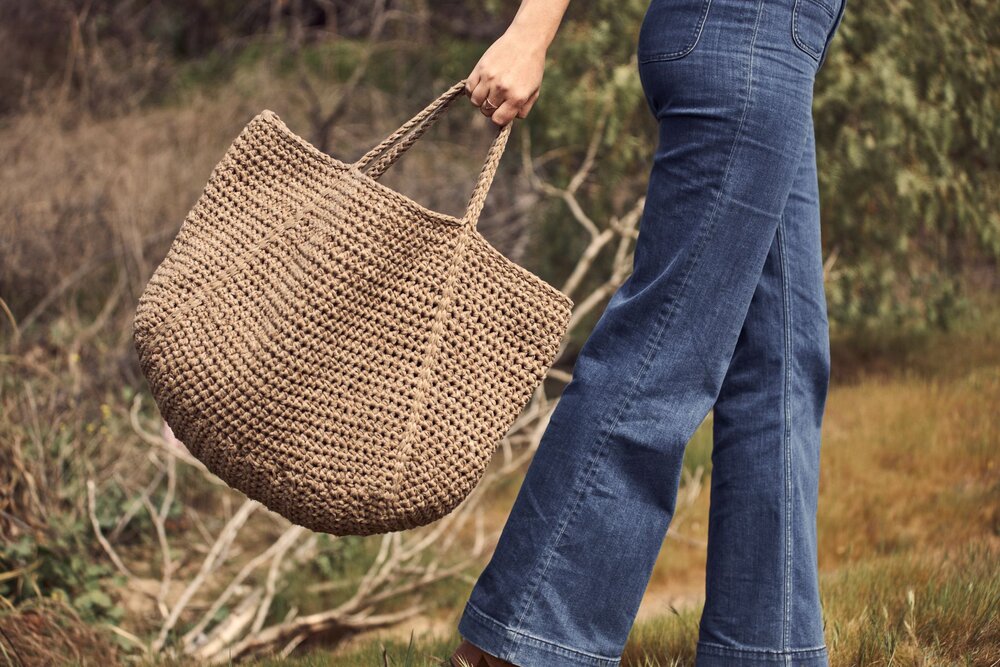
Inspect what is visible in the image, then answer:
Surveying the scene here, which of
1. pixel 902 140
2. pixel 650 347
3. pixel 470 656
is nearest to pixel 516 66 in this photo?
pixel 650 347

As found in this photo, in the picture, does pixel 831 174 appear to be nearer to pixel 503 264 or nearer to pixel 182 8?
pixel 503 264

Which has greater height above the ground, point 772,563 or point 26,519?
point 772,563

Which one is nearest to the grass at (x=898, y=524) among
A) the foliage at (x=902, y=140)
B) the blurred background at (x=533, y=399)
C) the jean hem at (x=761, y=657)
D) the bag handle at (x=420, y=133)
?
the blurred background at (x=533, y=399)

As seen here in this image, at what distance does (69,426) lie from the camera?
308cm

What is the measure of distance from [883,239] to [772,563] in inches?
113

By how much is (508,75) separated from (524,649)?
77 centimetres

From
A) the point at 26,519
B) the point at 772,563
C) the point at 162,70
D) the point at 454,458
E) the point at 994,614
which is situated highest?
the point at 162,70

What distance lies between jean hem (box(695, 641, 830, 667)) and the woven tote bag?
0.48 metres

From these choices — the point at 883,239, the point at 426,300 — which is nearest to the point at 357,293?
the point at 426,300

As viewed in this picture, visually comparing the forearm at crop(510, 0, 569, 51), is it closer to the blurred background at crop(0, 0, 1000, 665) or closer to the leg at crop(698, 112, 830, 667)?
the leg at crop(698, 112, 830, 667)

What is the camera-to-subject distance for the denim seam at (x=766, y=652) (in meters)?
1.44

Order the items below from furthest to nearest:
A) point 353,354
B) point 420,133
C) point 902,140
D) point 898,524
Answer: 1. point 902,140
2. point 898,524
3. point 420,133
4. point 353,354

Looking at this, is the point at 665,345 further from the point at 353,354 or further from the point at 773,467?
the point at 353,354

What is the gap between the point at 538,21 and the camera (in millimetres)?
1329
